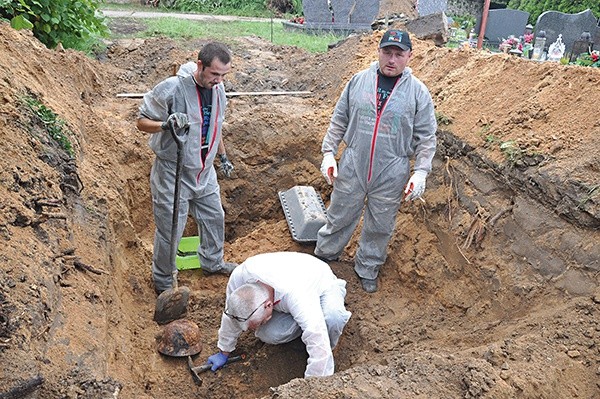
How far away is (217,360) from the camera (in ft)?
11.1

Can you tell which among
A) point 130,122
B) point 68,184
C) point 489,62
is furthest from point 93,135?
point 489,62

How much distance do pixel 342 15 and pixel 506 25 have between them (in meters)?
3.74

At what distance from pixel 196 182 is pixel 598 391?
2888 mm

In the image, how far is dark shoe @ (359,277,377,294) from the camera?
438 cm

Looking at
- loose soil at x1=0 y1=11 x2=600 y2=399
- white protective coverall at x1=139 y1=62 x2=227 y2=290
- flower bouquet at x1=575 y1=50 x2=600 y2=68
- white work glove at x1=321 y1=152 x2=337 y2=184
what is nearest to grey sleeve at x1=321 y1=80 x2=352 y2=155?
white work glove at x1=321 y1=152 x2=337 y2=184

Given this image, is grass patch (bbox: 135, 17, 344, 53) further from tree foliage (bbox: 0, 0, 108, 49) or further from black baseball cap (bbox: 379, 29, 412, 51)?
black baseball cap (bbox: 379, 29, 412, 51)

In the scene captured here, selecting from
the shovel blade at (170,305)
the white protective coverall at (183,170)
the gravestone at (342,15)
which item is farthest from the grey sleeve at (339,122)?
the gravestone at (342,15)

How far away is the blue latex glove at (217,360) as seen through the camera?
339cm

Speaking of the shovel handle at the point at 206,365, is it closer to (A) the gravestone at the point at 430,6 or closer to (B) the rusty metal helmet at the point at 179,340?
(B) the rusty metal helmet at the point at 179,340

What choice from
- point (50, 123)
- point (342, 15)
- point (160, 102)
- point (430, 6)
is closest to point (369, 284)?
point (160, 102)

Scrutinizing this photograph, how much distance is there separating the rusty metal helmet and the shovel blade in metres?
0.19

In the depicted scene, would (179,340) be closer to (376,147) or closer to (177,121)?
(177,121)

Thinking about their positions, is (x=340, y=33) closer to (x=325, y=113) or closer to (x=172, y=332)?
(x=325, y=113)

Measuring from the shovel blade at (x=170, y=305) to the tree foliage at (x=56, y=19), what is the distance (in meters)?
3.25
